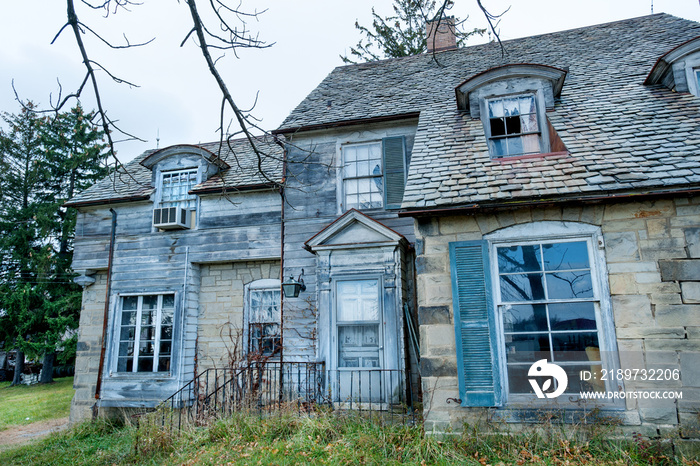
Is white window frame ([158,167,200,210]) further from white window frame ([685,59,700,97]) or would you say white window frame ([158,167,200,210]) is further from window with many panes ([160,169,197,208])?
white window frame ([685,59,700,97])

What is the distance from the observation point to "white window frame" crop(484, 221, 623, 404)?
529 centimetres

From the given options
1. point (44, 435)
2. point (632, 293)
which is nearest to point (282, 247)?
point (632, 293)

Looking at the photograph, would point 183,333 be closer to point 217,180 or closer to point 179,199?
point 179,199

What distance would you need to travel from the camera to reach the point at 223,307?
10.4 metres

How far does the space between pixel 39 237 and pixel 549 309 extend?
2376cm

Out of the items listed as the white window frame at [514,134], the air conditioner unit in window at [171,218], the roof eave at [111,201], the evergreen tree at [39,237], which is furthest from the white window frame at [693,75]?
the evergreen tree at [39,237]

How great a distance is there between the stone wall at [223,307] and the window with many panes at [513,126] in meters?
5.40

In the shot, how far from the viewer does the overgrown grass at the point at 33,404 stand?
12.4 metres

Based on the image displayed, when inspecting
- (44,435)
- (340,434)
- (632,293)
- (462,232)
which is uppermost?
(462,232)

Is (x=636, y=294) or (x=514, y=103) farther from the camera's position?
(x=514, y=103)

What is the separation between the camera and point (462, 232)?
602cm

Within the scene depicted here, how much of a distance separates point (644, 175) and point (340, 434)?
5080mm

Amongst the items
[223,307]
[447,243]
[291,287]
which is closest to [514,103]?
[447,243]

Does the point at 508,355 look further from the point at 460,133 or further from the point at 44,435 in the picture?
the point at 44,435
